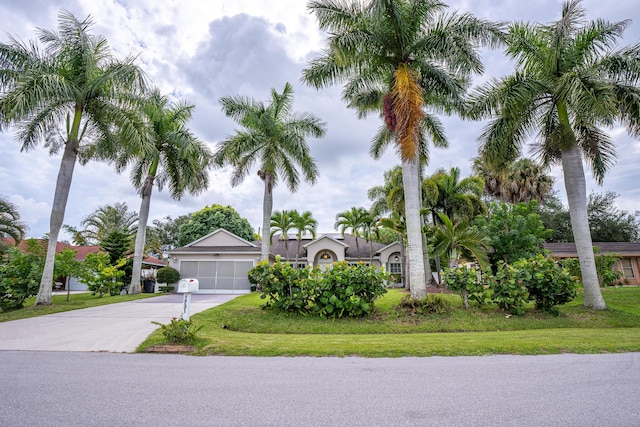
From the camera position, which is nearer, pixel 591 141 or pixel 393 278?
pixel 393 278

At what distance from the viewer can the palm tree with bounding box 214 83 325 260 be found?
17.2 m

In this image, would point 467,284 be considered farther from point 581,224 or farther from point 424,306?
point 581,224

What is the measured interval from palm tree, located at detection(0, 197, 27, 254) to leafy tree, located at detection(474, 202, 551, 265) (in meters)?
28.3

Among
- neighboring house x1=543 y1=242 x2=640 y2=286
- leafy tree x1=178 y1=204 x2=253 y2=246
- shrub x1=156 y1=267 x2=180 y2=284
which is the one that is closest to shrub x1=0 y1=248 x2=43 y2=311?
shrub x1=156 y1=267 x2=180 y2=284

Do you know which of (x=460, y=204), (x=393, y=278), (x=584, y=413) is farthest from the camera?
(x=460, y=204)

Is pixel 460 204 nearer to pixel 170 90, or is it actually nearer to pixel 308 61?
pixel 308 61

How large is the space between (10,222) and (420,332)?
2444 cm

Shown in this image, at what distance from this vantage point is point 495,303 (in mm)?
10781

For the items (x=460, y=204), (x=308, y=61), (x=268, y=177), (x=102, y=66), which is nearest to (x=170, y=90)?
(x=102, y=66)

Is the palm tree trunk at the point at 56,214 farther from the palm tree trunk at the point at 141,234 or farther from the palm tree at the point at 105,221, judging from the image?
the palm tree at the point at 105,221

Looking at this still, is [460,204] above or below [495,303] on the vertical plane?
above

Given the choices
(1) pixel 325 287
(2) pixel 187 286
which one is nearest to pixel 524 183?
(1) pixel 325 287

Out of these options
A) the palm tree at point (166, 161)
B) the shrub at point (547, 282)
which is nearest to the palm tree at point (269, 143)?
the palm tree at point (166, 161)

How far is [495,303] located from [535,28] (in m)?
9.92
